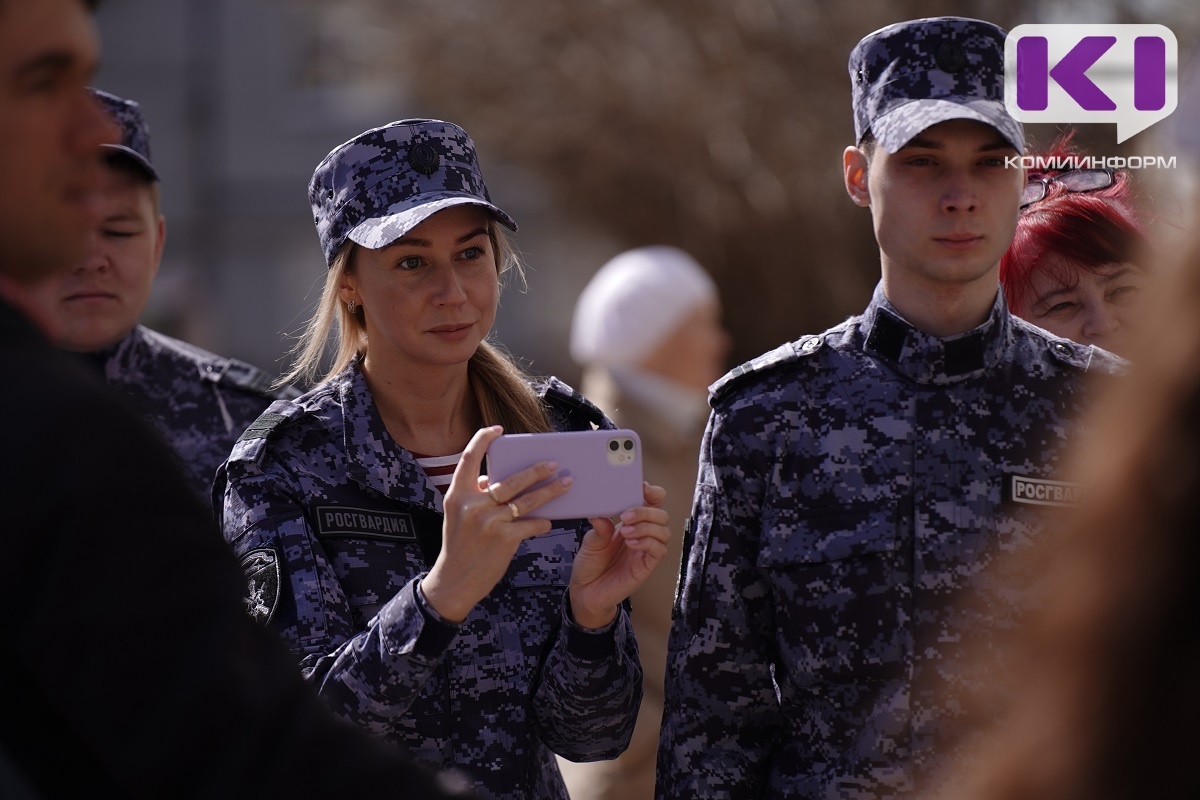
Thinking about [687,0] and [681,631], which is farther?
[687,0]

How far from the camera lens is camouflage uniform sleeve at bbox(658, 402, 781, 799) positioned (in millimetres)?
2477

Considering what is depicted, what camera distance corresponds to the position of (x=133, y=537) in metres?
1.17

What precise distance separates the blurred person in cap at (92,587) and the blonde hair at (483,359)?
1546 millimetres

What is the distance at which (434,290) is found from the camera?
267 centimetres

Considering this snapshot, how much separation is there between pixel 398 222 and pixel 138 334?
1.42m

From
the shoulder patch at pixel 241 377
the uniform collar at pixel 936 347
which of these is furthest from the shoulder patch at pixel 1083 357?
the shoulder patch at pixel 241 377

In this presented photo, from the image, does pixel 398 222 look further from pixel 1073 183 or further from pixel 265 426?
pixel 1073 183

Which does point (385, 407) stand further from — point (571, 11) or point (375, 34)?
point (375, 34)

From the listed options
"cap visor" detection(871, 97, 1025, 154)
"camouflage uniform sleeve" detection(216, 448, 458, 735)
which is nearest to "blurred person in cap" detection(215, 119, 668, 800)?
"camouflage uniform sleeve" detection(216, 448, 458, 735)

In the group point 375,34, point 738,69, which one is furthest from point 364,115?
point 738,69

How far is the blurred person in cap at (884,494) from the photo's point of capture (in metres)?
2.40

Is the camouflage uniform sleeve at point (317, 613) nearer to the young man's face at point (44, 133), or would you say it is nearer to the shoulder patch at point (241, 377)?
the young man's face at point (44, 133)

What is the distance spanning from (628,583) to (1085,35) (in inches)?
105

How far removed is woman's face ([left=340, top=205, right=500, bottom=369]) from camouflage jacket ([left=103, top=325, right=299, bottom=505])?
3.31 feet
